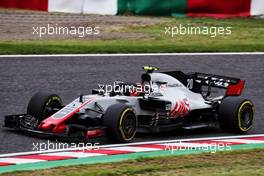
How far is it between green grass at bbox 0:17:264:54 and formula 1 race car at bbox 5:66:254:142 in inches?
188

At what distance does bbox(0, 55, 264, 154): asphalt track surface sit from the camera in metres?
12.6

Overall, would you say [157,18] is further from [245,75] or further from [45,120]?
[45,120]

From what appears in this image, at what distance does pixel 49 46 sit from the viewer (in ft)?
55.3

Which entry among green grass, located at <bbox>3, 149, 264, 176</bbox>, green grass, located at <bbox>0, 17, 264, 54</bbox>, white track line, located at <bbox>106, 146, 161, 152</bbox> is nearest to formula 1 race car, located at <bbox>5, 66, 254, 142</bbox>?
white track line, located at <bbox>106, 146, 161, 152</bbox>

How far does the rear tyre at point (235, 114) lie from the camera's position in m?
11.7

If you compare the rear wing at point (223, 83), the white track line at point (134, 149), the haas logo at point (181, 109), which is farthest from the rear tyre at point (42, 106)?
the rear wing at point (223, 83)

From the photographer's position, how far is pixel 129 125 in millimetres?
10797

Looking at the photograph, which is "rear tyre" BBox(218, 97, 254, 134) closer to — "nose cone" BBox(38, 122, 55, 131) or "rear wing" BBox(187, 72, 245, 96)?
"rear wing" BBox(187, 72, 245, 96)

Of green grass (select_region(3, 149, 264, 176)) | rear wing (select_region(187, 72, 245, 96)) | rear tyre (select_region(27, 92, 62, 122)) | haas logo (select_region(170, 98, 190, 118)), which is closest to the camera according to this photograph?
green grass (select_region(3, 149, 264, 176))

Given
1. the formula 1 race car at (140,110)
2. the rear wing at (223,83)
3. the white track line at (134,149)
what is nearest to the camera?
the white track line at (134,149)

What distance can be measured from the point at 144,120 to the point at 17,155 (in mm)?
2039

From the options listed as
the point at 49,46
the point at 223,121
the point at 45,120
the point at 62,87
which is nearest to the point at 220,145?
the point at 223,121

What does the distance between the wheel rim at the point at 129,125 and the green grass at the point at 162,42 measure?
5.71 meters

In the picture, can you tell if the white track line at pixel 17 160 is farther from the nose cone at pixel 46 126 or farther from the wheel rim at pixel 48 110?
the wheel rim at pixel 48 110
